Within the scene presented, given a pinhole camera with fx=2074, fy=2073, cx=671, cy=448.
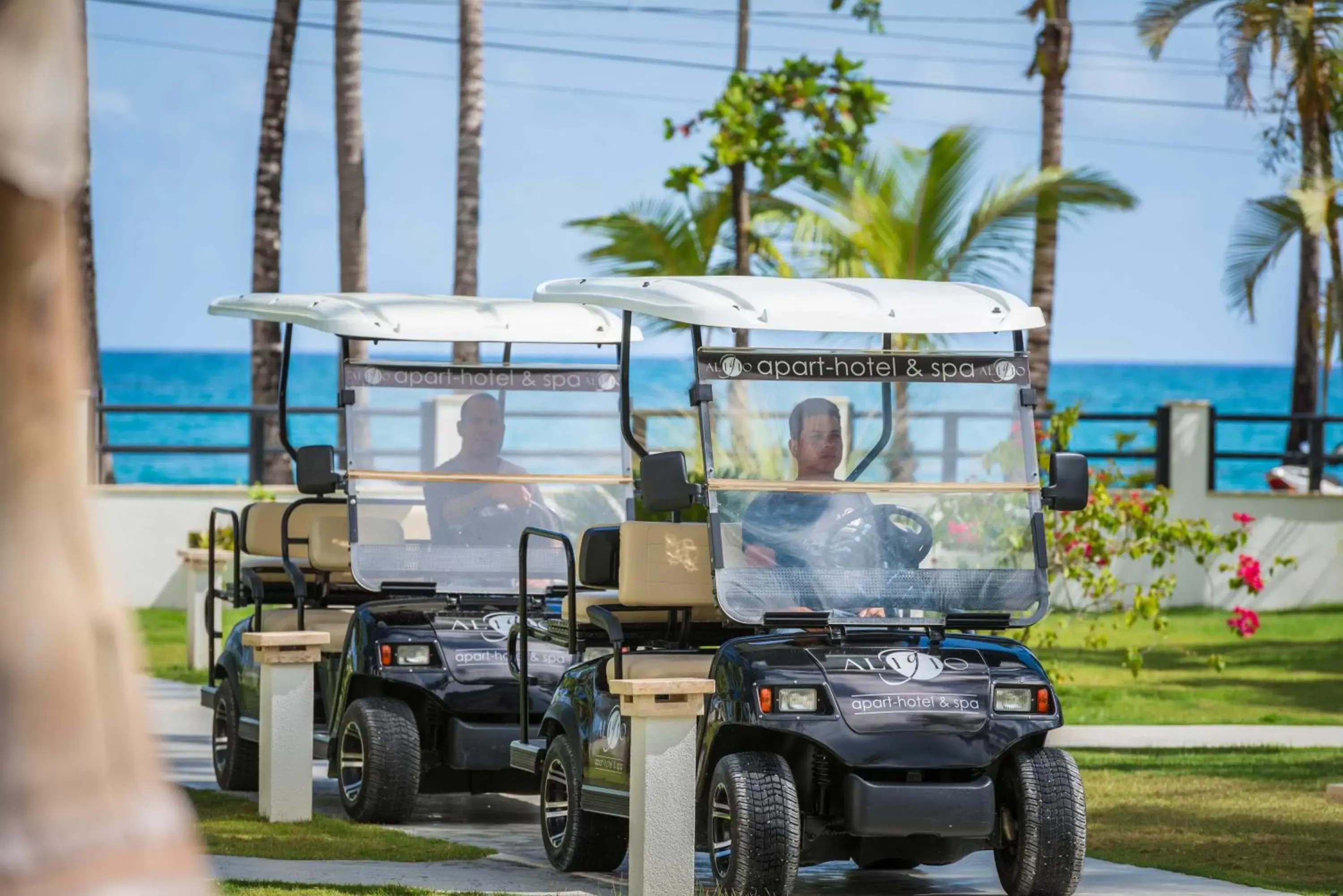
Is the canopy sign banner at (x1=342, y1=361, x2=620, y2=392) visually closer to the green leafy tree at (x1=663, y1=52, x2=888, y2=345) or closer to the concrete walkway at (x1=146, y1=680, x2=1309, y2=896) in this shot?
the concrete walkway at (x1=146, y1=680, x2=1309, y2=896)

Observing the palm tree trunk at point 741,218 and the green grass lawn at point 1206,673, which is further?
the palm tree trunk at point 741,218

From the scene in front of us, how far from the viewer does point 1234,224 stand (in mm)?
20156

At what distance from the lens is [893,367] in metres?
7.16

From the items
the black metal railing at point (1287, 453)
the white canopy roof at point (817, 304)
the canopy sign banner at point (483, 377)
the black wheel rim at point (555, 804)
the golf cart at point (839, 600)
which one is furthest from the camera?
the black metal railing at point (1287, 453)

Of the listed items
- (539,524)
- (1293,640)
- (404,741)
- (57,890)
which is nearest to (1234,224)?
(1293,640)

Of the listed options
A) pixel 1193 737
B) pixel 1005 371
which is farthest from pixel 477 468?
pixel 1193 737

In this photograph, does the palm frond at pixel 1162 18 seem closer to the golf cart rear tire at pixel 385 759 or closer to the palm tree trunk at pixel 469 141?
the palm tree trunk at pixel 469 141

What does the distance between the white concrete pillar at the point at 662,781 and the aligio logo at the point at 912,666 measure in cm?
57

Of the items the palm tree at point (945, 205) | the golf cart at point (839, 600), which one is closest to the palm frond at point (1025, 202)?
the palm tree at point (945, 205)

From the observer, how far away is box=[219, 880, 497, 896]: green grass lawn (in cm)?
651

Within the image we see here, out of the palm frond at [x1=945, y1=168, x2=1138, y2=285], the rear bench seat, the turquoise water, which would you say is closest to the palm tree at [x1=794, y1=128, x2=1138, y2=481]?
the palm frond at [x1=945, y1=168, x2=1138, y2=285]

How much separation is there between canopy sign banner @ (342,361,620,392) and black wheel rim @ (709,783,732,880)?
307 cm

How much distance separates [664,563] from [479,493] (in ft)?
7.52

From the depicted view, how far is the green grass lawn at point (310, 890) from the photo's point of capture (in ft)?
21.4
